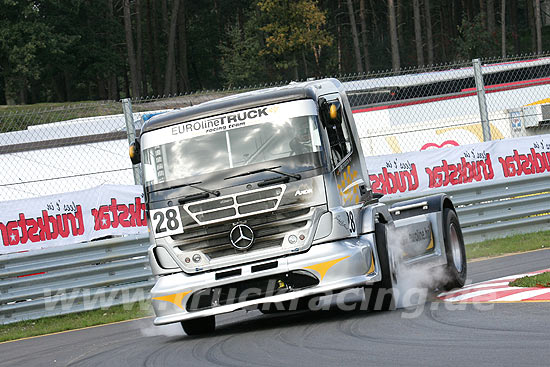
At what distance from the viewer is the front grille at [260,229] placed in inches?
342

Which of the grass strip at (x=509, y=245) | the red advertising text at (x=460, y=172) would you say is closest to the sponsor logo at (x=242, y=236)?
the grass strip at (x=509, y=245)

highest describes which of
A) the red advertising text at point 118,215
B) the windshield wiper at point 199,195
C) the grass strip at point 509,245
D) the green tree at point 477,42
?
the green tree at point 477,42

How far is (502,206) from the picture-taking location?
1608 centimetres

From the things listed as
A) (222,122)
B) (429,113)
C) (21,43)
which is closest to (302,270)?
(222,122)

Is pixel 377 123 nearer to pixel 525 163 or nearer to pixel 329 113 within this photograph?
pixel 525 163

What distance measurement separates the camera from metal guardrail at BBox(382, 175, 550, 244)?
15.9 metres

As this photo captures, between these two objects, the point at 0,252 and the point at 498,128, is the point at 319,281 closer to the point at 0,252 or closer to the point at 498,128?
the point at 0,252

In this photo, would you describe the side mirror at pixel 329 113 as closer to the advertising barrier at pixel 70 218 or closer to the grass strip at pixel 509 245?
the advertising barrier at pixel 70 218

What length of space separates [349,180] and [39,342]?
446 cm

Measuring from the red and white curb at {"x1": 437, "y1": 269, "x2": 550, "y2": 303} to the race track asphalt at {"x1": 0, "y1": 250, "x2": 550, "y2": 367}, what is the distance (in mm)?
269

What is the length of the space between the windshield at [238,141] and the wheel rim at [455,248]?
8.78ft

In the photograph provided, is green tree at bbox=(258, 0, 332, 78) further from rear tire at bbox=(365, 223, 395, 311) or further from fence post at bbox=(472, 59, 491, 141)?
rear tire at bbox=(365, 223, 395, 311)

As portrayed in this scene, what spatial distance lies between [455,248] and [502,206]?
552cm

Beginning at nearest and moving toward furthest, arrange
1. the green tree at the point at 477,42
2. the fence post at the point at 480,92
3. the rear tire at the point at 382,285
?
1. the rear tire at the point at 382,285
2. the fence post at the point at 480,92
3. the green tree at the point at 477,42
